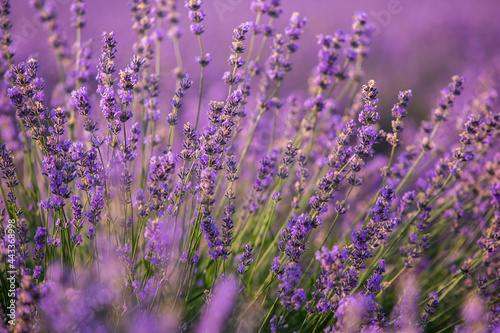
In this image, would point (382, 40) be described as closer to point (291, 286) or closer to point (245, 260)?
point (245, 260)

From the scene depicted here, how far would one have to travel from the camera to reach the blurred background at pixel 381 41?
5.91m

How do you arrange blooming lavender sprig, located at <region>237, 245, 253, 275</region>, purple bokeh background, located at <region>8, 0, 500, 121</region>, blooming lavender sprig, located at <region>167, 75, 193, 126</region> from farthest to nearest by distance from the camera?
1. purple bokeh background, located at <region>8, 0, 500, 121</region>
2. blooming lavender sprig, located at <region>167, 75, 193, 126</region>
3. blooming lavender sprig, located at <region>237, 245, 253, 275</region>

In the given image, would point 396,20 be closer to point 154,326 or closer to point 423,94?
point 423,94

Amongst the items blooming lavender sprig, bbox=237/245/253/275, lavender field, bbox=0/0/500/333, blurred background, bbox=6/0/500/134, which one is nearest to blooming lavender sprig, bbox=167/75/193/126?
lavender field, bbox=0/0/500/333

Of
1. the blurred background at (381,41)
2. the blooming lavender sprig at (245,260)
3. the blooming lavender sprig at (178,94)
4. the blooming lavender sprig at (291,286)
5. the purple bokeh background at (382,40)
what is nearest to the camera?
the blooming lavender sprig at (291,286)

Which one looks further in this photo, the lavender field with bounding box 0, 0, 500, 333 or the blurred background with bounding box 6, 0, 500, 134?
the blurred background with bounding box 6, 0, 500, 134

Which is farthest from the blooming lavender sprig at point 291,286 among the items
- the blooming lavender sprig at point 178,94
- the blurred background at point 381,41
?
the blurred background at point 381,41

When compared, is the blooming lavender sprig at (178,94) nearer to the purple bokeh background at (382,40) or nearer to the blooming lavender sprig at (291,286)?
the blooming lavender sprig at (291,286)

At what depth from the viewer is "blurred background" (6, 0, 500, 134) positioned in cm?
591

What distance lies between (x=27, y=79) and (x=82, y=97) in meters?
0.27

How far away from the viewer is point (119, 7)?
9.84 m

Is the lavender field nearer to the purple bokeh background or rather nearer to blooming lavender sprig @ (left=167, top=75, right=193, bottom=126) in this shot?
blooming lavender sprig @ (left=167, top=75, right=193, bottom=126)

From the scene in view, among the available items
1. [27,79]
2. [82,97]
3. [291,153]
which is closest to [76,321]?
[82,97]

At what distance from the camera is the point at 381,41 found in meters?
8.55
